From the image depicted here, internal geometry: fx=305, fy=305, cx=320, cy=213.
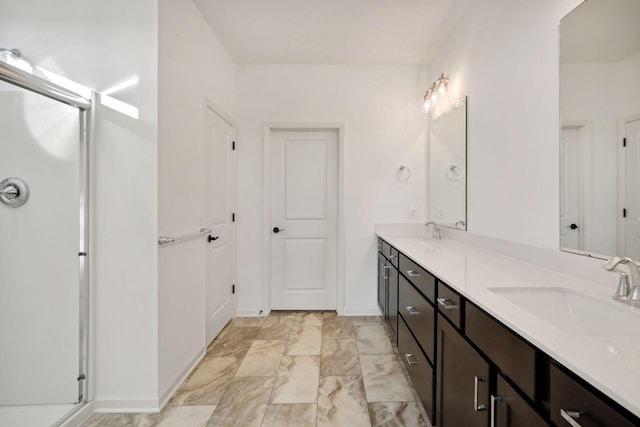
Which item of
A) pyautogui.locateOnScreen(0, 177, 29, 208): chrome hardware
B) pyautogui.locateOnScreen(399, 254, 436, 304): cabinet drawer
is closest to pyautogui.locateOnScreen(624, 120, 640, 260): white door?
pyautogui.locateOnScreen(399, 254, 436, 304): cabinet drawer

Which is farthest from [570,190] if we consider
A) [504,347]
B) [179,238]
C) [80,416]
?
[80,416]

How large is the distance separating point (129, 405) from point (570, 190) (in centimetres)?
254

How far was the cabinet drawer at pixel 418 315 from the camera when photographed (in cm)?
152

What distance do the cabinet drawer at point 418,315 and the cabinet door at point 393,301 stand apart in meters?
0.16

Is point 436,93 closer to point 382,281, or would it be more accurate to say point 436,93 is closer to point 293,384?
point 382,281

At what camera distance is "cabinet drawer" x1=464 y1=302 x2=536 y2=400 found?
0.79 meters

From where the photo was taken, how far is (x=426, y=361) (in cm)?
158

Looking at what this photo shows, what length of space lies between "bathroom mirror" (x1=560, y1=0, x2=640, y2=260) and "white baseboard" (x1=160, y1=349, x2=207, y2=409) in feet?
7.51

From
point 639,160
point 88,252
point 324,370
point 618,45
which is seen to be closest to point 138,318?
point 88,252

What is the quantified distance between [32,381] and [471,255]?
2721 millimetres

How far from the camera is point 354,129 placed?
3213 millimetres

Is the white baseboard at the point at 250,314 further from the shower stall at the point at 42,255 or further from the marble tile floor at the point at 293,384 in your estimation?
the shower stall at the point at 42,255

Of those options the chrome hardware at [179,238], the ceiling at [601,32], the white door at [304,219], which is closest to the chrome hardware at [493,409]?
the ceiling at [601,32]

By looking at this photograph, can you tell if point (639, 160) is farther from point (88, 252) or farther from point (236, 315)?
point (236, 315)
